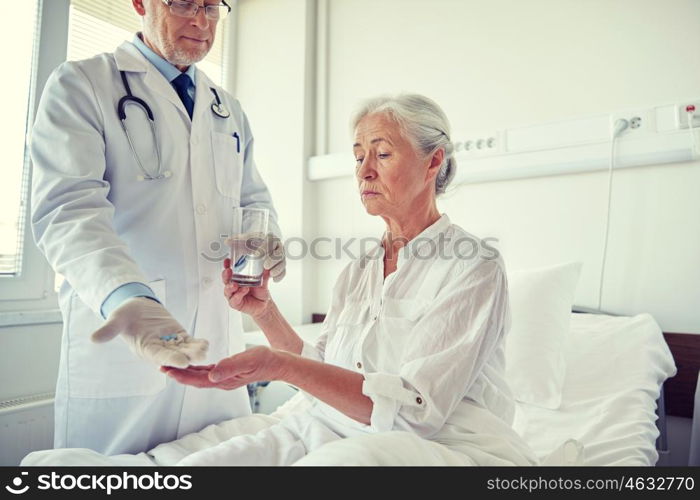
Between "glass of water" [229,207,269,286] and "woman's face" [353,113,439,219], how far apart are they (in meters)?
0.27

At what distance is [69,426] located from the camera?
1.13m

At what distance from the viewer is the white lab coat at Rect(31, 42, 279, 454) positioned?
101cm

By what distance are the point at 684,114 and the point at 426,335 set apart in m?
1.38

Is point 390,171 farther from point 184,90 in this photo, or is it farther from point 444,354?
point 184,90

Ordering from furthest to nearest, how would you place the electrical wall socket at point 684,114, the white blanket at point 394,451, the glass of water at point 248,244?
the electrical wall socket at point 684,114 < the glass of water at point 248,244 < the white blanket at point 394,451

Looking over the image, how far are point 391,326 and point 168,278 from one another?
0.56 metres

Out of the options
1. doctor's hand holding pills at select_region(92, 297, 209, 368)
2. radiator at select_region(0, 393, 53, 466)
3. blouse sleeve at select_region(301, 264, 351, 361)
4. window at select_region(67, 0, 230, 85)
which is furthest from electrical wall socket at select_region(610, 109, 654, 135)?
radiator at select_region(0, 393, 53, 466)

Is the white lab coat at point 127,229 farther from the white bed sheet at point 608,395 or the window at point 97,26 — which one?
the window at point 97,26

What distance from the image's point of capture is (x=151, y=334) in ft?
2.67

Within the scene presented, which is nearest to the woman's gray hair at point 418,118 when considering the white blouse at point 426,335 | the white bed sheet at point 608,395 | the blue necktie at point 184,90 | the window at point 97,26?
the white blouse at point 426,335

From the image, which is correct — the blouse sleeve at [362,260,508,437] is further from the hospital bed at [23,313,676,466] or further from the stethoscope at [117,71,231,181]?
the stethoscope at [117,71,231,181]

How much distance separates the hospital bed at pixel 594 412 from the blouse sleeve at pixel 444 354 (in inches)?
9.5

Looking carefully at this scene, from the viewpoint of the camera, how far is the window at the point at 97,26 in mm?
2221

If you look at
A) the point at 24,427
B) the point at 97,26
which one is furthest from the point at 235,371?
the point at 97,26
